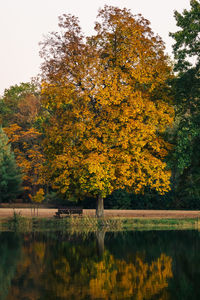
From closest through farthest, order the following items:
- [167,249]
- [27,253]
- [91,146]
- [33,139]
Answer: [27,253]
[167,249]
[91,146]
[33,139]

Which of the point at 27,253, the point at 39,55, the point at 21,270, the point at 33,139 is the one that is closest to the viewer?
the point at 21,270

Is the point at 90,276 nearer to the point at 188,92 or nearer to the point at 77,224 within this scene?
the point at 77,224

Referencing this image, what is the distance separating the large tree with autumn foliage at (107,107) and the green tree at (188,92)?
1.21m

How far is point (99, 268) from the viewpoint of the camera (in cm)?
1758

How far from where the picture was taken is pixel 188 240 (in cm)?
2714

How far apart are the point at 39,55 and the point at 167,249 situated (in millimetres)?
18573

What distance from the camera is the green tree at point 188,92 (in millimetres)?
35094

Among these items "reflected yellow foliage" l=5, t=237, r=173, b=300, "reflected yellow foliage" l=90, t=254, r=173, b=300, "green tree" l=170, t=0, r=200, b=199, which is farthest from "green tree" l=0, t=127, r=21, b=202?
"reflected yellow foliage" l=90, t=254, r=173, b=300

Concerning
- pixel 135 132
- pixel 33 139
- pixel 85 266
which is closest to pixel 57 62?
pixel 135 132

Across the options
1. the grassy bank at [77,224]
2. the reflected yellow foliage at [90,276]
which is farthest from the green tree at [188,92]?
the reflected yellow foliage at [90,276]

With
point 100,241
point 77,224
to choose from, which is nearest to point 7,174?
point 77,224

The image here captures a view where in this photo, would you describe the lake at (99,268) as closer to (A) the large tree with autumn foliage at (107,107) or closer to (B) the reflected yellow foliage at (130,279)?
(B) the reflected yellow foliage at (130,279)

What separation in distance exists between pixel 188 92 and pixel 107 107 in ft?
21.8

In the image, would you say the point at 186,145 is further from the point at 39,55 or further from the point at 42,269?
the point at 42,269
